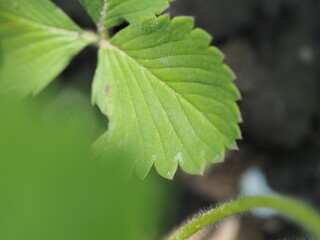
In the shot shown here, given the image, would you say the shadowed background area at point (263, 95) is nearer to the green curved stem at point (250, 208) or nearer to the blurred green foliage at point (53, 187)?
the green curved stem at point (250, 208)

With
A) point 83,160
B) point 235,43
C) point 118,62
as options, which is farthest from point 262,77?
point 83,160

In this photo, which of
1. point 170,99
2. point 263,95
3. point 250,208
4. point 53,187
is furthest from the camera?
point 263,95

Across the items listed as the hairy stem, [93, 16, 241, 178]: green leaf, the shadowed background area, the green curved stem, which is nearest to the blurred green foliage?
the green curved stem

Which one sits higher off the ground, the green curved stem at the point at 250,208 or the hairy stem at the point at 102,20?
the hairy stem at the point at 102,20

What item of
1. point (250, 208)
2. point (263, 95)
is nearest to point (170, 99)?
point (250, 208)

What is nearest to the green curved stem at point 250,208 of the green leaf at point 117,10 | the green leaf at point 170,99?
the green leaf at point 170,99

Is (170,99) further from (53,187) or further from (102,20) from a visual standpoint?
(53,187)
